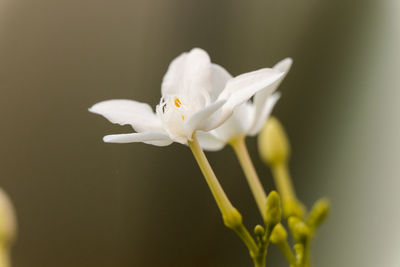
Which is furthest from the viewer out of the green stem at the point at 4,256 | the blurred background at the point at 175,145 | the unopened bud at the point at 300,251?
the blurred background at the point at 175,145

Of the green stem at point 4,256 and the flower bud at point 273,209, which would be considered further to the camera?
the green stem at point 4,256

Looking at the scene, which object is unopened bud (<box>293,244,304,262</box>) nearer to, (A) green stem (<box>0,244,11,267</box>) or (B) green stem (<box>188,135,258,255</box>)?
(B) green stem (<box>188,135,258,255</box>)

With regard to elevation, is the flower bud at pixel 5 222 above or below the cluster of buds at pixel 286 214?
above

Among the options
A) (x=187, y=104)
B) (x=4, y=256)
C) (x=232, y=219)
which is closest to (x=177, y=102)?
(x=187, y=104)

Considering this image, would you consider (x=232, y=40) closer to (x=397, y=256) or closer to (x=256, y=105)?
(x=397, y=256)

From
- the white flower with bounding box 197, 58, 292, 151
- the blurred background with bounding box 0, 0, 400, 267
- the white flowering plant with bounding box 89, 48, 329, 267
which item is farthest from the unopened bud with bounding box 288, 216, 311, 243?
the blurred background with bounding box 0, 0, 400, 267

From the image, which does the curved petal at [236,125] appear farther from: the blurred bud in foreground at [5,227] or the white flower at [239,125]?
the blurred bud in foreground at [5,227]

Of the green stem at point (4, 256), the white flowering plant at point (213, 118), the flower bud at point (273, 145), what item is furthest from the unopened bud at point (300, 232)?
the green stem at point (4, 256)
